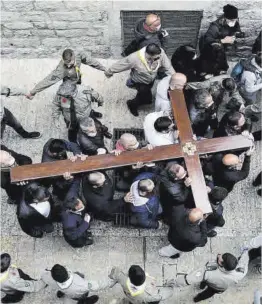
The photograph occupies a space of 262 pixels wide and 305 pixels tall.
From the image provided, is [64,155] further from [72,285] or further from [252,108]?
[252,108]

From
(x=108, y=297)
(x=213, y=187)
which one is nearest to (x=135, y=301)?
(x=108, y=297)

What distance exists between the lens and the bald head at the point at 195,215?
6594 millimetres

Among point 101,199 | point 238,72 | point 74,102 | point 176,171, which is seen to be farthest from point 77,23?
point 176,171

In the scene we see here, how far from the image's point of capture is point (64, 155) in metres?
7.18

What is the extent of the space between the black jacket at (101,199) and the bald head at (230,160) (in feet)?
4.55

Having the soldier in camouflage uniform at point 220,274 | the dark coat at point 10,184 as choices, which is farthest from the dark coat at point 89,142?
the soldier in camouflage uniform at point 220,274

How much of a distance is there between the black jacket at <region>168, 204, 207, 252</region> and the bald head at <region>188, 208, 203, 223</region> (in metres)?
0.12

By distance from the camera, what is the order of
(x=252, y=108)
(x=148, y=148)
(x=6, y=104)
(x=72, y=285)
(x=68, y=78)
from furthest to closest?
1. (x=6, y=104)
2. (x=252, y=108)
3. (x=68, y=78)
4. (x=148, y=148)
5. (x=72, y=285)

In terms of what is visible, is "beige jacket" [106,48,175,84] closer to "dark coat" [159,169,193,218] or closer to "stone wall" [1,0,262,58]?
"stone wall" [1,0,262,58]

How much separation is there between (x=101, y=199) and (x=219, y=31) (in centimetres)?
310

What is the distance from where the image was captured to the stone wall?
327 inches

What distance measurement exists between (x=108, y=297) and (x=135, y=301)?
2.52ft

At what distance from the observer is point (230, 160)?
23.1 ft

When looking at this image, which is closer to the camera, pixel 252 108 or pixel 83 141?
pixel 83 141
